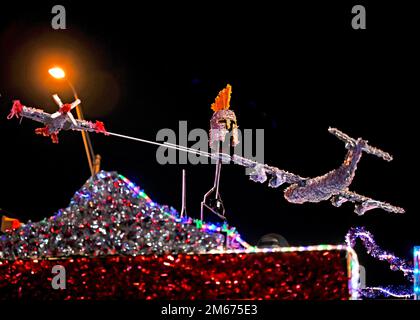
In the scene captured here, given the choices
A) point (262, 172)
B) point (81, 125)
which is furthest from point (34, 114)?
point (262, 172)

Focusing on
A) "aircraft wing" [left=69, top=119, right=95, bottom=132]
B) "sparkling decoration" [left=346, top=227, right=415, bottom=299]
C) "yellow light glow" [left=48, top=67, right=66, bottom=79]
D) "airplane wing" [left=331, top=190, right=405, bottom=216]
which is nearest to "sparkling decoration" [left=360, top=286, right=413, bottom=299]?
"sparkling decoration" [left=346, top=227, right=415, bottom=299]

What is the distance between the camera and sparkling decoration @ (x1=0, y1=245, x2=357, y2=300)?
191 cm

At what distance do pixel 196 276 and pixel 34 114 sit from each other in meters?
1.76

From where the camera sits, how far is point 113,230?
7.30 feet

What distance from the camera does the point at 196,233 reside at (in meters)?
2.14

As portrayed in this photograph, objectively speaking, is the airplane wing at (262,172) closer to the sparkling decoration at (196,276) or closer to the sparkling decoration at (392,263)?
the sparkling decoration at (392,263)

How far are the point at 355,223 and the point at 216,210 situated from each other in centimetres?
492

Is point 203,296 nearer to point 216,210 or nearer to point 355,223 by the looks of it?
point 216,210

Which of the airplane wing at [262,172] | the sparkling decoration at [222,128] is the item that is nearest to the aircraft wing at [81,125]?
the sparkling decoration at [222,128]

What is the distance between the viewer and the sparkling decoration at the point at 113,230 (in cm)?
215

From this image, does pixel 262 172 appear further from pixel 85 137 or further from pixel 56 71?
pixel 85 137

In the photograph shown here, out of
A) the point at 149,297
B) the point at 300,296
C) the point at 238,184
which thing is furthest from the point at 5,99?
the point at 300,296

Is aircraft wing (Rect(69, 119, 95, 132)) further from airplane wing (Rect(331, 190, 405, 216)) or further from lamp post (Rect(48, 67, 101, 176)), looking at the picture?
airplane wing (Rect(331, 190, 405, 216))

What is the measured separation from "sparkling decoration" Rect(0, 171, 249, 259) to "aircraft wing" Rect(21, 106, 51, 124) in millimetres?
983
